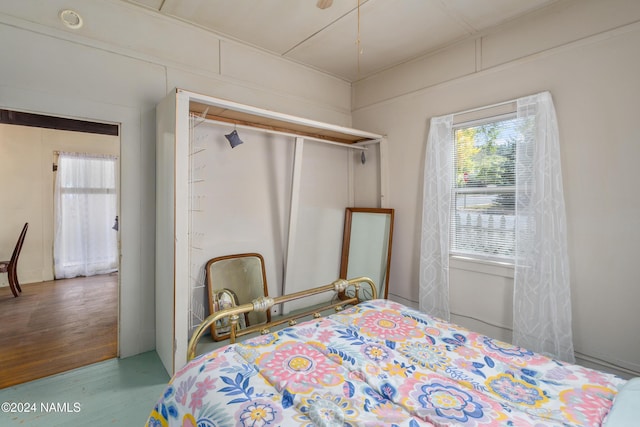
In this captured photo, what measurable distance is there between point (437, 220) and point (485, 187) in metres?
0.52

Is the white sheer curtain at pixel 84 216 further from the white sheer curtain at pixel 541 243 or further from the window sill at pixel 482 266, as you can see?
the white sheer curtain at pixel 541 243

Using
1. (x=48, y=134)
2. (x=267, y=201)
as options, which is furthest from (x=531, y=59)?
(x=48, y=134)

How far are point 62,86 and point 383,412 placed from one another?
2853mm

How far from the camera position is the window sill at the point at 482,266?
2.62 meters

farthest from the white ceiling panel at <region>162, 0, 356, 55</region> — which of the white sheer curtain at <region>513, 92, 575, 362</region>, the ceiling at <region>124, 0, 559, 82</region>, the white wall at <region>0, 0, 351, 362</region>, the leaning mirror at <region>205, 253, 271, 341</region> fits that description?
the leaning mirror at <region>205, 253, 271, 341</region>

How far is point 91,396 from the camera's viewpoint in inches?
79.7

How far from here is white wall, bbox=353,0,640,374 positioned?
2074 mm

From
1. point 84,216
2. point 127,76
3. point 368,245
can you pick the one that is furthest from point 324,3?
point 84,216

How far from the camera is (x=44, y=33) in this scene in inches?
83.7

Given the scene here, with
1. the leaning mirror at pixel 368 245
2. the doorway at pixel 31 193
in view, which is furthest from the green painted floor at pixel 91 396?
the doorway at pixel 31 193

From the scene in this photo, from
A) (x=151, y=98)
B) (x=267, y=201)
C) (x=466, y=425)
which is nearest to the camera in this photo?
(x=466, y=425)

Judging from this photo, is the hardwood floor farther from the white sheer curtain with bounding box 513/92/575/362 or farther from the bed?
the white sheer curtain with bounding box 513/92/575/362

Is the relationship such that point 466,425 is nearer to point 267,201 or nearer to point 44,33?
point 267,201

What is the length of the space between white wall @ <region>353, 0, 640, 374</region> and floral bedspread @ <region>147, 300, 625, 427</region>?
50.0 inches
